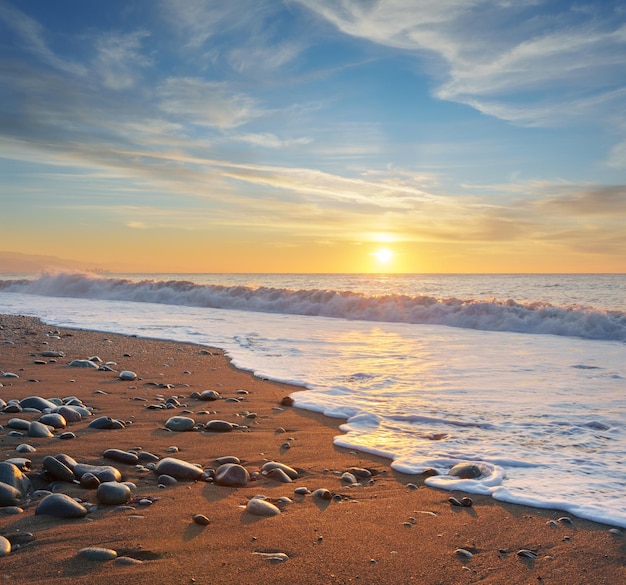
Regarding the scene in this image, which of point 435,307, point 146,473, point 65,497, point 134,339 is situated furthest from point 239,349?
point 435,307

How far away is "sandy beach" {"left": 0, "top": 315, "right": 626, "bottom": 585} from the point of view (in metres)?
2.24

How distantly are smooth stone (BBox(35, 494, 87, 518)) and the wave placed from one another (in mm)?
12606

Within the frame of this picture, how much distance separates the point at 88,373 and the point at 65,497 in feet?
14.1

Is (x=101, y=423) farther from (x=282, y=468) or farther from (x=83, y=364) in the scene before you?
(x=83, y=364)

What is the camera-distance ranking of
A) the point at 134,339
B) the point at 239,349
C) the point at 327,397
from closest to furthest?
→ 1. the point at 327,397
2. the point at 239,349
3. the point at 134,339

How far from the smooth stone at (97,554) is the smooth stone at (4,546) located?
27 cm

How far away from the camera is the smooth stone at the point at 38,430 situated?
3.77 metres

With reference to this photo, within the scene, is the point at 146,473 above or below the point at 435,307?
below

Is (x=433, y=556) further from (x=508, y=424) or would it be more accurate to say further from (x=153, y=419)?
(x=153, y=419)

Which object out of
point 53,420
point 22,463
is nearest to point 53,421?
point 53,420

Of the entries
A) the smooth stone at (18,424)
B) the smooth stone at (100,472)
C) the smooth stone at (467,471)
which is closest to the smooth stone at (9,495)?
the smooth stone at (100,472)

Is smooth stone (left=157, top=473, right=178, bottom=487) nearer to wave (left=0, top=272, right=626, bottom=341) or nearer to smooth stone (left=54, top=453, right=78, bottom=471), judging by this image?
smooth stone (left=54, top=453, right=78, bottom=471)

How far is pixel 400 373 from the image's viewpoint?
726 centimetres

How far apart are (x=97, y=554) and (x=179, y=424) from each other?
2121 millimetres
